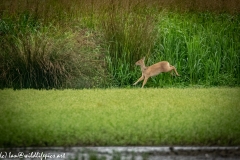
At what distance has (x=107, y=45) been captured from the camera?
9180 mm

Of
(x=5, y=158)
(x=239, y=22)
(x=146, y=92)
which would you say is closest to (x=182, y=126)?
(x=5, y=158)

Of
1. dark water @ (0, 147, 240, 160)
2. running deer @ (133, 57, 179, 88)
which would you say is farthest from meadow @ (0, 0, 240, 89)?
dark water @ (0, 147, 240, 160)

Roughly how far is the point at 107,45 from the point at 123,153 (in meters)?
4.78

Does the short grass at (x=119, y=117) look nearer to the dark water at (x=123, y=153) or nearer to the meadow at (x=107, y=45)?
the dark water at (x=123, y=153)

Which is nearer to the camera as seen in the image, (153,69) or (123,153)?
(123,153)

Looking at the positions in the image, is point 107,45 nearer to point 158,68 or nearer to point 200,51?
point 158,68

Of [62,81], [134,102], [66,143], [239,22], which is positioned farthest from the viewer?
[239,22]

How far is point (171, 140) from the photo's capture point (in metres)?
4.95

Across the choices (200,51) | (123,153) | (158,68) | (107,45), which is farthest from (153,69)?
(123,153)

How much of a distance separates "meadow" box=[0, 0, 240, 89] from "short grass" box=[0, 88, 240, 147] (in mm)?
836

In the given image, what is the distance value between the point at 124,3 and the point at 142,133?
233 inches

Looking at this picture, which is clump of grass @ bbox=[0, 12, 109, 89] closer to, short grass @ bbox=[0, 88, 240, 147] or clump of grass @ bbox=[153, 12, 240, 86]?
short grass @ bbox=[0, 88, 240, 147]

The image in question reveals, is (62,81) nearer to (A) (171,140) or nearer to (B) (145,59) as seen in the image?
(B) (145,59)

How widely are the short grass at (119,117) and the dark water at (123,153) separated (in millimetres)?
→ 212
